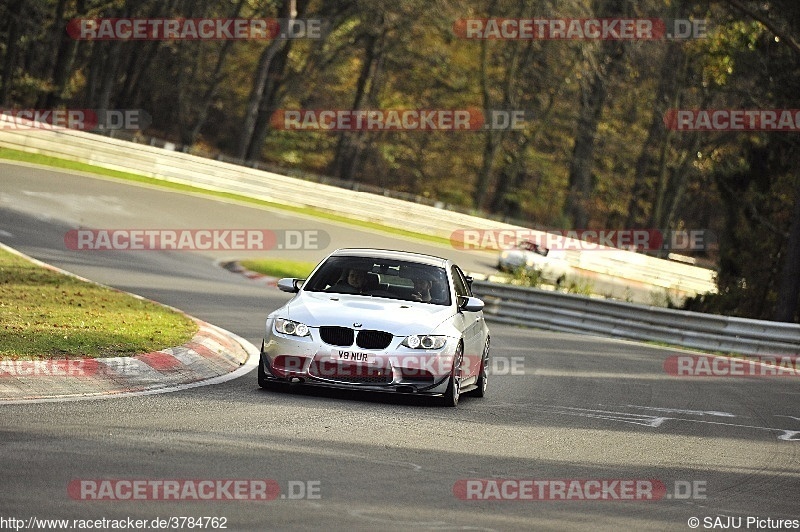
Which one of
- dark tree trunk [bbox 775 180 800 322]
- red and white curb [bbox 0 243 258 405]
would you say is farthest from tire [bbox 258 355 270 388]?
dark tree trunk [bbox 775 180 800 322]

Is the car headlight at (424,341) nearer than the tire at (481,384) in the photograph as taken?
Yes

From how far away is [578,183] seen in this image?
61.0 metres

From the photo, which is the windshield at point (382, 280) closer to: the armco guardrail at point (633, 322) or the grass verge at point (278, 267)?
the armco guardrail at point (633, 322)

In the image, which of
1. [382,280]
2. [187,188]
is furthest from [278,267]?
[382,280]

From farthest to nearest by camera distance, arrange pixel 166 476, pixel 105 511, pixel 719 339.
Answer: pixel 719 339 → pixel 166 476 → pixel 105 511

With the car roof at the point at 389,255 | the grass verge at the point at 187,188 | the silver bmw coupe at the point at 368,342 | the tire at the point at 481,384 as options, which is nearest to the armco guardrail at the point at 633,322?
the tire at the point at 481,384

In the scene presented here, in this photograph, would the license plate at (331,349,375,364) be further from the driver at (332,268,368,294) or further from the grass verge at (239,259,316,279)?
the grass verge at (239,259,316,279)

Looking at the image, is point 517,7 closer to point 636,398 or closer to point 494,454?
point 636,398

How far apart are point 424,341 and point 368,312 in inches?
23.7

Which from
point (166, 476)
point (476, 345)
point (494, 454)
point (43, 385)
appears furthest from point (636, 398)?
point (166, 476)

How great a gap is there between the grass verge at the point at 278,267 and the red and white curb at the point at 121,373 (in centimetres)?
1603

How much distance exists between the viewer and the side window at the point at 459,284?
13962 mm

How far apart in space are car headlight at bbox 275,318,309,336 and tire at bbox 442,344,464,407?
1447 mm

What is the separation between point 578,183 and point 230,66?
21840mm
